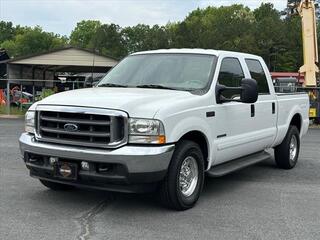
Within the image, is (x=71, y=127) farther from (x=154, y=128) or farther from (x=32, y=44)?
(x=32, y=44)

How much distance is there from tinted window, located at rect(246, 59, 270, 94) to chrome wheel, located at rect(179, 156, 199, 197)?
2290 millimetres

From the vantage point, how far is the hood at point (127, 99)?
5.58 m

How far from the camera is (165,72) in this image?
6977 millimetres

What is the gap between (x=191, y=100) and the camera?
6.13 m

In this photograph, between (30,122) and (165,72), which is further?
(165,72)

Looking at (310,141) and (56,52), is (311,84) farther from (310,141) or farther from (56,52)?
(56,52)

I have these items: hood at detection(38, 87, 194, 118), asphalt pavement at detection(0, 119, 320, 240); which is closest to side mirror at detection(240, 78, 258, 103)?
hood at detection(38, 87, 194, 118)

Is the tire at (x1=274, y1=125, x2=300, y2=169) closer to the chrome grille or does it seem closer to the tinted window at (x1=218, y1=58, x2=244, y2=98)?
the tinted window at (x1=218, y1=58, x2=244, y2=98)

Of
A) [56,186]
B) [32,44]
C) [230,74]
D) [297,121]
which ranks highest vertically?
[32,44]

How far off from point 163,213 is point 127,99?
138 cm

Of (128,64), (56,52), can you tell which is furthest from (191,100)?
(56,52)

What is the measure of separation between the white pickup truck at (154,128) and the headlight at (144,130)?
0.01m

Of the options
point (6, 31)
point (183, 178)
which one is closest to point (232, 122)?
point (183, 178)

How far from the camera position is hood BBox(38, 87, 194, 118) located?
558 cm
